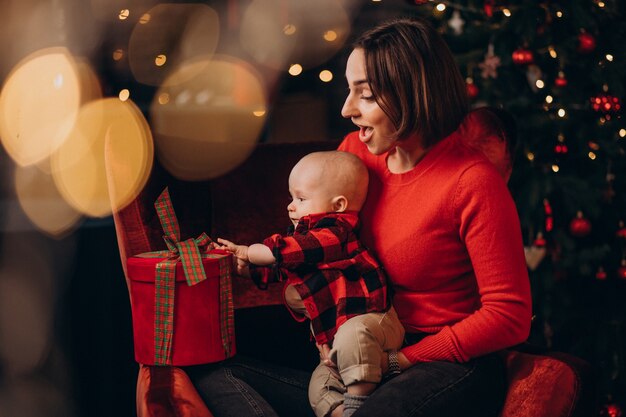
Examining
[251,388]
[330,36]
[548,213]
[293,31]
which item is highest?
[293,31]

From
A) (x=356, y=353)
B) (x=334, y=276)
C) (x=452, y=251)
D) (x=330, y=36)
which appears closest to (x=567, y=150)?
(x=452, y=251)

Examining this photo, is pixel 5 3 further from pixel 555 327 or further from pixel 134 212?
pixel 555 327

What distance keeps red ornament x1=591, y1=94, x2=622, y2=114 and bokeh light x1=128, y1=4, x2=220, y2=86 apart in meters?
1.72

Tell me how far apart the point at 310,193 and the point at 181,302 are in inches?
15.1

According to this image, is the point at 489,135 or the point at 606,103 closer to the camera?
the point at 489,135

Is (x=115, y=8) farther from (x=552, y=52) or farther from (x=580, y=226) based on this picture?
(x=580, y=226)

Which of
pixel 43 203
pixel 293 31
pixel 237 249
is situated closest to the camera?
pixel 237 249

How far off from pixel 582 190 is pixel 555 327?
624mm

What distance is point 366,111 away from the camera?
157 centimetres

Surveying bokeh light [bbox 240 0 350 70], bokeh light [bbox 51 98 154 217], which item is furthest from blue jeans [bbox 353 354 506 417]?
bokeh light [bbox 240 0 350 70]

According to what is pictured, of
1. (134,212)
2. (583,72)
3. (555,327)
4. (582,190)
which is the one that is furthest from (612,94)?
(134,212)

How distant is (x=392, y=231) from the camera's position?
1.61 metres

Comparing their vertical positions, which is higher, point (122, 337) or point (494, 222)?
point (494, 222)

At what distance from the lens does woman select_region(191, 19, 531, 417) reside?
1.47 m
